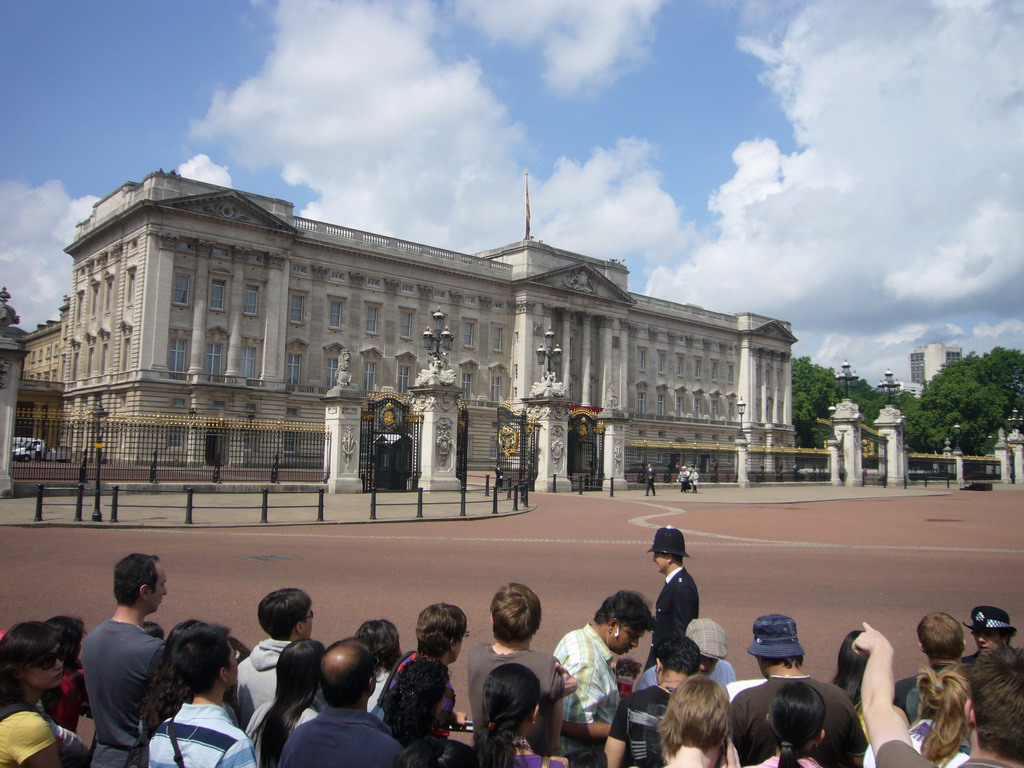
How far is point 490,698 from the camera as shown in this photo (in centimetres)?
324

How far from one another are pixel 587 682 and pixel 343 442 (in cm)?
2361

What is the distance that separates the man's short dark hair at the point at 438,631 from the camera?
418cm

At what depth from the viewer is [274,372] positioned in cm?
5434

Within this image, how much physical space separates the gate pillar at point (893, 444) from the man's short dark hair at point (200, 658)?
53.6 metres

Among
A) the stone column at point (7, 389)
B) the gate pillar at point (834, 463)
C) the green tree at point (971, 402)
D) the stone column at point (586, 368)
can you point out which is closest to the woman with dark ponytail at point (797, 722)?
the stone column at point (7, 389)

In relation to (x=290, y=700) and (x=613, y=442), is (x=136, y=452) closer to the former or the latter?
(x=613, y=442)

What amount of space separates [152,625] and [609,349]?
7174 cm

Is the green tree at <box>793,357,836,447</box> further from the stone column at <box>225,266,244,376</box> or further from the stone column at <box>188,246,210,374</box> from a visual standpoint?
the stone column at <box>188,246,210,374</box>

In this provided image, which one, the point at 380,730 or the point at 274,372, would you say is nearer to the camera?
the point at 380,730

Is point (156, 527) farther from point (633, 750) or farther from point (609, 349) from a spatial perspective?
point (609, 349)

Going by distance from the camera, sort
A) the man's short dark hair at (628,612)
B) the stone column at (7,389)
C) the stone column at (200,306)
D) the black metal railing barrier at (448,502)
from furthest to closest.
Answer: the stone column at (200,306) → the stone column at (7,389) → the black metal railing barrier at (448,502) → the man's short dark hair at (628,612)

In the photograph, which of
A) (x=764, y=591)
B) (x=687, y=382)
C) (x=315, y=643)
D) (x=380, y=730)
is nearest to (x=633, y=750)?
(x=380, y=730)

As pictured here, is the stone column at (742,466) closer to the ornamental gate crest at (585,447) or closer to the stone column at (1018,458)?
the ornamental gate crest at (585,447)

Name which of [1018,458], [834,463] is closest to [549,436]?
[834,463]
